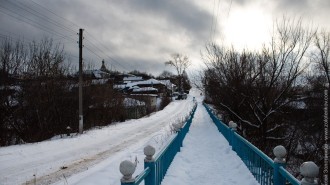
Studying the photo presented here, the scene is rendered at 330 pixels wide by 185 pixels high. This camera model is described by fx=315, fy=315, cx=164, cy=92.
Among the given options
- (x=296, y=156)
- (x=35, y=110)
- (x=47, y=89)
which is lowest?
(x=296, y=156)

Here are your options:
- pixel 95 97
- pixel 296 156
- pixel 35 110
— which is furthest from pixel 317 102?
pixel 35 110

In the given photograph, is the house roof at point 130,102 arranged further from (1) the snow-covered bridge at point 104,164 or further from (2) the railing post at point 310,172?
(2) the railing post at point 310,172

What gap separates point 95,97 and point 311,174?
28627mm

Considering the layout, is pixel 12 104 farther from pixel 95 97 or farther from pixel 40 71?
pixel 95 97

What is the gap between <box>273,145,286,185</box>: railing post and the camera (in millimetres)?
5340

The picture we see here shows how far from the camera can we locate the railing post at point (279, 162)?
5340 millimetres

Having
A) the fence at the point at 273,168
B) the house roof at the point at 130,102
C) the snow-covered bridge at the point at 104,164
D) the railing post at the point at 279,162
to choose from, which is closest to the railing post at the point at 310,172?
the fence at the point at 273,168

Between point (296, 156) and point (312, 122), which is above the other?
point (312, 122)

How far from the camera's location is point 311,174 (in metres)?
3.67

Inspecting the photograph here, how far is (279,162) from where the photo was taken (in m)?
5.42

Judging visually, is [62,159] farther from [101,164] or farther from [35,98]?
[35,98]

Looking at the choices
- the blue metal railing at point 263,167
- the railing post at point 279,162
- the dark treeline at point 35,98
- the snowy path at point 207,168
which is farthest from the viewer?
the dark treeline at point 35,98

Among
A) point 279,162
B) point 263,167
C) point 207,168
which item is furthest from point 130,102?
point 279,162

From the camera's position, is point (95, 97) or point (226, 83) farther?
point (95, 97)
